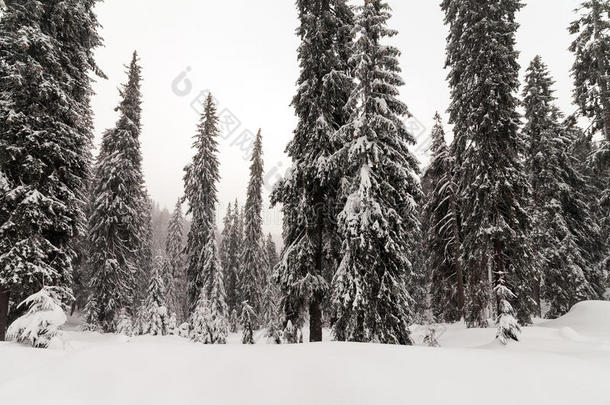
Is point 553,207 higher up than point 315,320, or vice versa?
point 553,207

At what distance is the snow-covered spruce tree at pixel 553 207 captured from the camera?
22719 millimetres

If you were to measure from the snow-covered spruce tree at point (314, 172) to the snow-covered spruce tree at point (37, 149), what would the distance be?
7.76m

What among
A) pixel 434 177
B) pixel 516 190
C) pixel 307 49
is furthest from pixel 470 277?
pixel 307 49

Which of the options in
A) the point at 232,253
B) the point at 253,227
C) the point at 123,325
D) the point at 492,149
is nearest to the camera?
the point at 492,149

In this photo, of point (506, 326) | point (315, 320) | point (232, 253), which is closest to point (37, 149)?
point (315, 320)

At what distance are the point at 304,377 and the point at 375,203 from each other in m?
7.10

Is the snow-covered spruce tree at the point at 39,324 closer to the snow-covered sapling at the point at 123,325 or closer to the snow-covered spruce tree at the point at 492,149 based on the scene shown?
the snow-covered sapling at the point at 123,325

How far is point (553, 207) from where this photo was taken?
76.6 ft

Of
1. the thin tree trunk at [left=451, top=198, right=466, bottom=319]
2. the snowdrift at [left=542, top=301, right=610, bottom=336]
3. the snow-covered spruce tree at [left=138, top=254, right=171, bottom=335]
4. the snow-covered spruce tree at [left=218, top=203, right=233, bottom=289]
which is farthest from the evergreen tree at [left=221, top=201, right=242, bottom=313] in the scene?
the snowdrift at [left=542, top=301, right=610, bottom=336]

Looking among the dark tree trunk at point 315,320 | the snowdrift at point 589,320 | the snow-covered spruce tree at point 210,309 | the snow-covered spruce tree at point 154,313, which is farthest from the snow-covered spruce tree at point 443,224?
the snow-covered spruce tree at point 154,313

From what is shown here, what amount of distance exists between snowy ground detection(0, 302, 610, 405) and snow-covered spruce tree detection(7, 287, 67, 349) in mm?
2030

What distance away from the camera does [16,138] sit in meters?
11.3

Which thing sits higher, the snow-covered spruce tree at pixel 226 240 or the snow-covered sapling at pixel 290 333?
the snow-covered spruce tree at pixel 226 240

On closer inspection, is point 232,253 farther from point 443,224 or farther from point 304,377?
point 304,377
